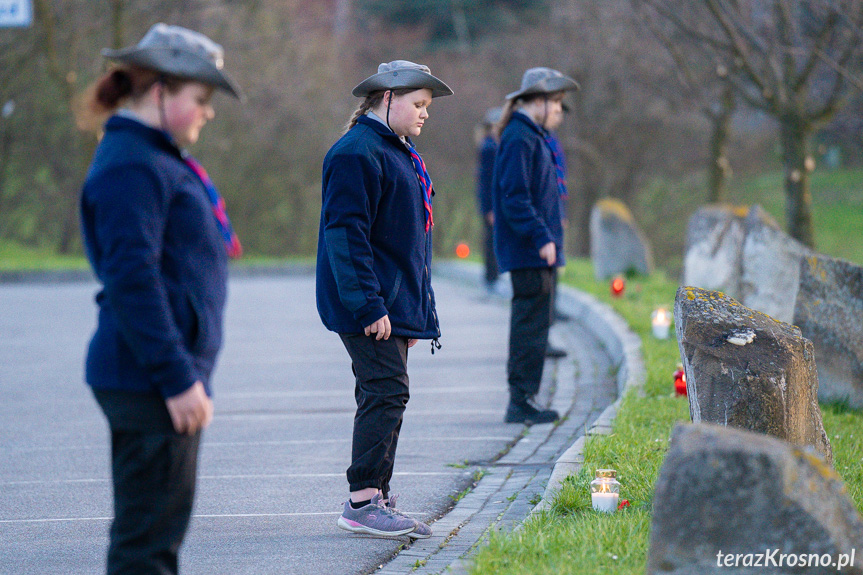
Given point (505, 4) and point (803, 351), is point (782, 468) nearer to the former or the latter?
point (803, 351)

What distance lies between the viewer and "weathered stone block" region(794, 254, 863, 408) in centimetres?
740

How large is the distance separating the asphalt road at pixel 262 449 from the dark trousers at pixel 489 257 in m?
1.43

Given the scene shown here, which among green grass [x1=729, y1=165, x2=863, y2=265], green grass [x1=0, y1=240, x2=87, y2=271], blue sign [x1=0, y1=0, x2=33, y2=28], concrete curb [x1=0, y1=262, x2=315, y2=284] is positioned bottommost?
green grass [x1=0, y1=240, x2=87, y2=271]

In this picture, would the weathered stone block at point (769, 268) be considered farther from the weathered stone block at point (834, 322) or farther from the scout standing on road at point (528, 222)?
the scout standing on road at point (528, 222)

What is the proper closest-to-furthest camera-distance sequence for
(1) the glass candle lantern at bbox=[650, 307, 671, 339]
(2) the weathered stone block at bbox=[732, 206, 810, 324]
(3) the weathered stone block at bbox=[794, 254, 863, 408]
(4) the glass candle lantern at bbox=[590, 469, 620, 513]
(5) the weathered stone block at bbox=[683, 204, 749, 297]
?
→ (4) the glass candle lantern at bbox=[590, 469, 620, 513] < (3) the weathered stone block at bbox=[794, 254, 863, 408] < (1) the glass candle lantern at bbox=[650, 307, 671, 339] < (2) the weathered stone block at bbox=[732, 206, 810, 324] < (5) the weathered stone block at bbox=[683, 204, 749, 297]

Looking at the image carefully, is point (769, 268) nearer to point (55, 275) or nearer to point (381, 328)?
point (381, 328)

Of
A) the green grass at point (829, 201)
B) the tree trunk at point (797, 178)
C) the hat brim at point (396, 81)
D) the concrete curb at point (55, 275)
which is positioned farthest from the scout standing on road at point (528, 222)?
the green grass at point (829, 201)

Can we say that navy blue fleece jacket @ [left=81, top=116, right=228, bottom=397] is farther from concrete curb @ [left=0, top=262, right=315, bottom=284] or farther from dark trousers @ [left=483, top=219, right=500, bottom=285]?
concrete curb @ [left=0, top=262, right=315, bottom=284]

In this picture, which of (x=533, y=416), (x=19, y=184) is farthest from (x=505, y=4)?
(x=533, y=416)

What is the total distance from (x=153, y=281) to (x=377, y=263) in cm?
184

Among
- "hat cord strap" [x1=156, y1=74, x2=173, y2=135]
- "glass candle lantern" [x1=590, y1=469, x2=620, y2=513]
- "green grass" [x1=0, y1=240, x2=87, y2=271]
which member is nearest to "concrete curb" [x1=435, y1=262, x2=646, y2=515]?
"glass candle lantern" [x1=590, y1=469, x2=620, y2=513]

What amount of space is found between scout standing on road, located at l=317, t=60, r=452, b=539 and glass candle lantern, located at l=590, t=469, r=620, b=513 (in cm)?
74

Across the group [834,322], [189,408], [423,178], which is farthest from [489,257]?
[189,408]

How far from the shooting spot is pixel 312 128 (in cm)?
3083
